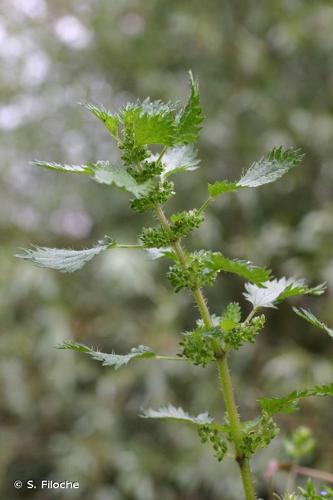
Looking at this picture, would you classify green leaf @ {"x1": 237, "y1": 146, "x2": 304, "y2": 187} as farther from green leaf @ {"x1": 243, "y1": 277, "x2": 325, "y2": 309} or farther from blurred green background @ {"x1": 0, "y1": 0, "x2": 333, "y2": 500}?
blurred green background @ {"x1": 0, "y1": 0, "x2": 333, "y2": 500}

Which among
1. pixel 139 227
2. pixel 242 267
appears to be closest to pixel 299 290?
pixel 242 267

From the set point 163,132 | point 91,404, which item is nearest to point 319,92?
point 91,404

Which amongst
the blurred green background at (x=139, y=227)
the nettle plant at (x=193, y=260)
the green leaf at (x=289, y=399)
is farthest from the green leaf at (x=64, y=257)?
the blurred green background at (x=139, y=227)

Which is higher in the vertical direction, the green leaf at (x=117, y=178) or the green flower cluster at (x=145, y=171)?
the green flower cluster at (x=145, y=171)

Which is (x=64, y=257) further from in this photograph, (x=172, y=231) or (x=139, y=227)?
(x=139, y=227)

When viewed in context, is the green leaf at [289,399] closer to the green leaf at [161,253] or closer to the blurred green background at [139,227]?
the green leaf at [161,253]

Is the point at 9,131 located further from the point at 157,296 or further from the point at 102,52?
the point at 157,296

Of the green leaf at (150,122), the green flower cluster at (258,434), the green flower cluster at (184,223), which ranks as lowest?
the green flower cluster at (258,434)
